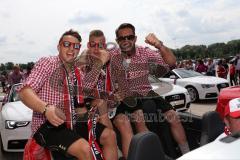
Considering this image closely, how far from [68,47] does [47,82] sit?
1.18ft

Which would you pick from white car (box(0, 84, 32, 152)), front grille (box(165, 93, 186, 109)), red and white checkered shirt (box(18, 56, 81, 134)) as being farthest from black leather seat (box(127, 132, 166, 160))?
front grille (box(165, 93, 186, 109))

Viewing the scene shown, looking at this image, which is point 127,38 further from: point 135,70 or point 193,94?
point 193,94

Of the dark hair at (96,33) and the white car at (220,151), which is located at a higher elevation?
the dark hair at (96,33)

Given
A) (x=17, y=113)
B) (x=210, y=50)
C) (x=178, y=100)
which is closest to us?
(x=17, y=113)

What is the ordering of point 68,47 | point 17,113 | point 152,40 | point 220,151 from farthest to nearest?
point 17,113 → point 152,40 → point 68,47 → point 220,151

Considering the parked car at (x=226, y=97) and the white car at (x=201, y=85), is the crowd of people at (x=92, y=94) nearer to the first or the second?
the parked car at (x=226, y=97)

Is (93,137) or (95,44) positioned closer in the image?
(93,137)

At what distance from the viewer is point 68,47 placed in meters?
3.11

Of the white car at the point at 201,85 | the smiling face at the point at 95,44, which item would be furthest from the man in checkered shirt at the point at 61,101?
the white car at the point at 201,85

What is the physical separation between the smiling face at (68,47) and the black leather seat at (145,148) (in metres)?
1.20

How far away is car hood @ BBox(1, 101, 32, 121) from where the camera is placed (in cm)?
582

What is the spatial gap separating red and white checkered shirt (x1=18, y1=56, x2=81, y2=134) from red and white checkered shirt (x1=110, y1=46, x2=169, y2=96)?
86 centimetres

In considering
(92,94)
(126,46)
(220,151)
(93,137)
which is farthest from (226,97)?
(220,151)

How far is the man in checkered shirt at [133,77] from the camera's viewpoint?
3.80 meters
